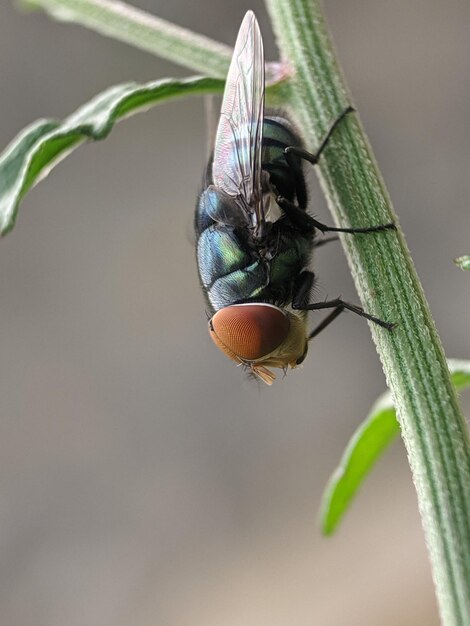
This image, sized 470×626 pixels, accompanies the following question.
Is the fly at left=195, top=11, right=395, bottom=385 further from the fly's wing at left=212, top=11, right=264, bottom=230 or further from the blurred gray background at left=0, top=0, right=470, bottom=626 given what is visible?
the blurred gray background at left=0, top=0, right=470, bottom=626

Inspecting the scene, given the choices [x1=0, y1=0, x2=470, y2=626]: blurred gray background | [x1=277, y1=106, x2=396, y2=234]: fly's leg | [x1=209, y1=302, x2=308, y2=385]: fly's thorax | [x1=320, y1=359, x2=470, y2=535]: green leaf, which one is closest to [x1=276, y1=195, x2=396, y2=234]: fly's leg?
[x1=277, y1=106, x2=396, y2=234]: fly's leg

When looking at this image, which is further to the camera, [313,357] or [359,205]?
[313,357]

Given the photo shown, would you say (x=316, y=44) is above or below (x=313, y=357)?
above

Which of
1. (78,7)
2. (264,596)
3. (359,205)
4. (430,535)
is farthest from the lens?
(264,596)

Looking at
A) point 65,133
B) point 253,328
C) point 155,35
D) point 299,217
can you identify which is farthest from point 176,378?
point 65,133

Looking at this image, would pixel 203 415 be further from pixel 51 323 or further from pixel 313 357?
pixel 51 323

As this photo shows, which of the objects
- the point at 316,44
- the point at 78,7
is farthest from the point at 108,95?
the point at 316,44

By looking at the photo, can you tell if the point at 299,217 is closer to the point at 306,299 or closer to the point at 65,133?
the point at 306,299
